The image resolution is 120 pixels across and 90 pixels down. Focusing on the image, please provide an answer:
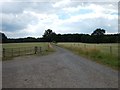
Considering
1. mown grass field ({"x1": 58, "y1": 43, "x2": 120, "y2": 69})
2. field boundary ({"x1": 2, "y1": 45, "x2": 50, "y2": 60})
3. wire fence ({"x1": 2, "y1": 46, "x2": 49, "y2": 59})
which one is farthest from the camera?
wire fence ({"x1": 2, "y1": 46, "x2": 49, "y2": 59})

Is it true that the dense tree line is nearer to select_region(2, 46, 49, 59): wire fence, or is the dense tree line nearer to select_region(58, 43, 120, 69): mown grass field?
select_region(2, 46, 49, 59): wire fence

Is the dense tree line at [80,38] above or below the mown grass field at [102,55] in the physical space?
above

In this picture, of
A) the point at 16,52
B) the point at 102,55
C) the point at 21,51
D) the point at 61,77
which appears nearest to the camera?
the point at 61,77

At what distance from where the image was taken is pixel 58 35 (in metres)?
168

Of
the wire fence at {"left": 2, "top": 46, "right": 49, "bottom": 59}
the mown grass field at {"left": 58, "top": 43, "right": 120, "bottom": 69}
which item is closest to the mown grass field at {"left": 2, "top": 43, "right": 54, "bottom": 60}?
the wire fence at {"left": 2, "top": 46, "right": 49, "bottom": 59}

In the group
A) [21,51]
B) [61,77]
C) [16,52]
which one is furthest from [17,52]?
[61,77]

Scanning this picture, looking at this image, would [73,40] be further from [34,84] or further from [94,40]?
[34,84]

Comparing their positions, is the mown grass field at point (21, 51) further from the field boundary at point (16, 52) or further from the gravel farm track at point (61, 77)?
the gravel farm track at point (61, 77)

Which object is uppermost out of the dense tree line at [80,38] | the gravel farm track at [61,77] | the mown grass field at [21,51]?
the dense tree line at [80,38]

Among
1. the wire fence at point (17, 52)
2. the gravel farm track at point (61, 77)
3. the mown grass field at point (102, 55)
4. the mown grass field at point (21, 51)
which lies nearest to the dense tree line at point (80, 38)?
the mown grass field at point (21, 51)

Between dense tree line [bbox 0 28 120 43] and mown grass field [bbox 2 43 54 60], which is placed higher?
dense tree line [bbox 0 28 120 43]

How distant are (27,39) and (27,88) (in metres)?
158

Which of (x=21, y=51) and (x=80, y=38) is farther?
(x=80, y=38)

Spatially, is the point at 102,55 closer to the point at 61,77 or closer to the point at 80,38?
the point at 61,77
